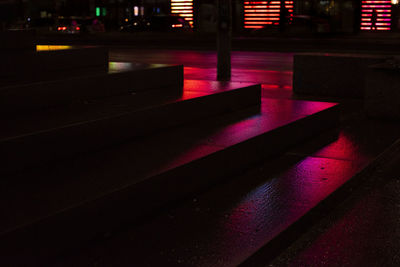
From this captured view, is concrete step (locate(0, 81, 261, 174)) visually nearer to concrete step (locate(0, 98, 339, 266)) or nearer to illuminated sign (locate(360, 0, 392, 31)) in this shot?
concrete step (locate(0, 98, 339, 266))

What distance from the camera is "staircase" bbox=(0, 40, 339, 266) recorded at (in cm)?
389

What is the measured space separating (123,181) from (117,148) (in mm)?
1089

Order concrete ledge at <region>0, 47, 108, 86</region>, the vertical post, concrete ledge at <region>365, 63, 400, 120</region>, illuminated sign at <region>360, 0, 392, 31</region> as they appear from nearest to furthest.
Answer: concrete ledge at <region>0, 47, 108, 86</region>
concrete ledge at <region>365, 63, 400, 120</region>
the vertical post
illuminated sign at <region>360, 0, 392, 31</region>

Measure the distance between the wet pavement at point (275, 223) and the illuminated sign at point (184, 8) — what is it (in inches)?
1757

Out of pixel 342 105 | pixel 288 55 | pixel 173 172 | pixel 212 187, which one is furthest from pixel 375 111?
pixel 288 55

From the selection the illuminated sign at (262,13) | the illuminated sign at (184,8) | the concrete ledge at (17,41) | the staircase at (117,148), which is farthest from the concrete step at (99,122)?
the illuminated sign at (184,8)

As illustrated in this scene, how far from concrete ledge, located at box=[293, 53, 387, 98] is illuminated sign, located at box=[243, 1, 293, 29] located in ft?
115

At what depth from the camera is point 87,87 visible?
21.7 ft

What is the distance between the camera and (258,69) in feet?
53.4

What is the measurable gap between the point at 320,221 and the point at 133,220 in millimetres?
1581

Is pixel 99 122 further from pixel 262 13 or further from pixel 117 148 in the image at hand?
pixel 262 13

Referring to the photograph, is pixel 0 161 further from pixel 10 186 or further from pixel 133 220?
pixel 133 220

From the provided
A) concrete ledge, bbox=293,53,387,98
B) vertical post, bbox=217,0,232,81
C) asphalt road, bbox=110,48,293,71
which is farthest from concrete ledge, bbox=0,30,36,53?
asphalt road, bbox=110,48,293,71

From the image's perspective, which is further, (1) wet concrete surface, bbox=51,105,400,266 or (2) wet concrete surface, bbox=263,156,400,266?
(2) wet concrete surface, bbox=263,156,400,266
